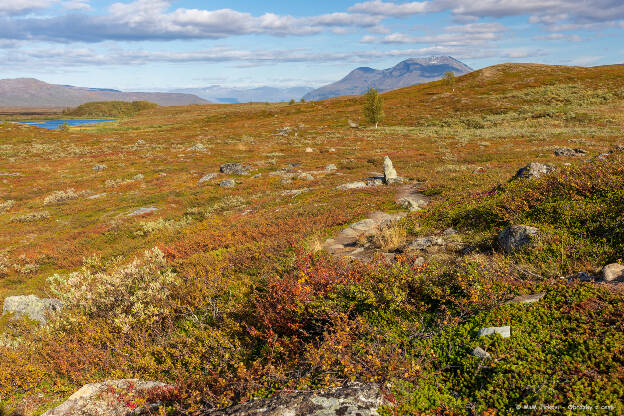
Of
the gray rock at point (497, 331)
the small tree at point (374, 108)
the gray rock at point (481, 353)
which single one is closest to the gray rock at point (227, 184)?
the gray rock at point (497, 331)

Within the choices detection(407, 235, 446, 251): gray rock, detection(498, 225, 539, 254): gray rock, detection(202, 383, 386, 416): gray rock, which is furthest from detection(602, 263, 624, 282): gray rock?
detection(202, 383, 386, 416): gray rock

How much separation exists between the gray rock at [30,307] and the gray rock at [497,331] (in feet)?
44.9

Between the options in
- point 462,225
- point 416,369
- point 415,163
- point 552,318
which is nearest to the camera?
point 416,369

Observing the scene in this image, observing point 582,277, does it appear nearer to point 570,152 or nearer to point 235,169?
point 570,152

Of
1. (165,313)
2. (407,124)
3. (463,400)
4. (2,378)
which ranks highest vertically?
(407,124)

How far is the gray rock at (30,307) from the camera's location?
11.7 m

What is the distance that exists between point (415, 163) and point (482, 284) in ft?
97.8

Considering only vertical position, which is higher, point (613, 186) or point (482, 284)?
point (613, 186)

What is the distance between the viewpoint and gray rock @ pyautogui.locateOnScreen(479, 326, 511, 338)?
4727 millimetres

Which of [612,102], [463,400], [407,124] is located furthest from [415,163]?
[612,102]

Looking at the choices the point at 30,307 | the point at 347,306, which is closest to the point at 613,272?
the point at 347,306

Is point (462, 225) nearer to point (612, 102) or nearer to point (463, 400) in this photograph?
point (463, 400)

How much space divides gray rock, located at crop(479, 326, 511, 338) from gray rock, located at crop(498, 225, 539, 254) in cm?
339

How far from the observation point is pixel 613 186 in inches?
332
